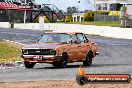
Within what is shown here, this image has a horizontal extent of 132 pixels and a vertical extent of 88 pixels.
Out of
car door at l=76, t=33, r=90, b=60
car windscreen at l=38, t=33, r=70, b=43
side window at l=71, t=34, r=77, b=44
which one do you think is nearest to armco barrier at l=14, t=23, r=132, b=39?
car door at l=76, t=33, r=90, b=60

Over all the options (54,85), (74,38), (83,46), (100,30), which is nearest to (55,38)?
(74,38)

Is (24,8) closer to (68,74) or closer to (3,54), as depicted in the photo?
(3,54)

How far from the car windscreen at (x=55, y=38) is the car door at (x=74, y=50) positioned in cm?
31

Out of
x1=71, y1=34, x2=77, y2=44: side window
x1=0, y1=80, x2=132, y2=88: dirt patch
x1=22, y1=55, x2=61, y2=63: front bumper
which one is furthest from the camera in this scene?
x1=71, y1=34, x2=77, y2=44: side window

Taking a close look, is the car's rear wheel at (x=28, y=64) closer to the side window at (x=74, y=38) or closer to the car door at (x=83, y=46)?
the side window at (x=74, y=38)

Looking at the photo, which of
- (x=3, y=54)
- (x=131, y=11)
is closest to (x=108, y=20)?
(x=131, y=11)

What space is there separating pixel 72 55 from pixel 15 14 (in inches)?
4326

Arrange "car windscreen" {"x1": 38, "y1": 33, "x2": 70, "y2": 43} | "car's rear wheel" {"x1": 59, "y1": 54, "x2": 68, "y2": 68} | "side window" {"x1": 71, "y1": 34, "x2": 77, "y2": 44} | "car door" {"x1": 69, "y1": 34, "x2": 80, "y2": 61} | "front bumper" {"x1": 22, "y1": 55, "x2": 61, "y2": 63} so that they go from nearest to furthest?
1. "front bumper" {"x1": 22, "y1": 55, "x2": 61, "y2": 63}
2. "car's rear wheel" {"x1": 59, "y1": 54, "x2": 68, "y2": 68}
3. "car windscreen" {"x1": 38, "y1": 33, "x2": 70, "y2": 43}
4. "car door" {"x1": 69, "y1": 34, "x2": 80, "y2": 61}
5. "side window" {"x1": 71, "y1": 34, "x2": 77, "y2": 44}

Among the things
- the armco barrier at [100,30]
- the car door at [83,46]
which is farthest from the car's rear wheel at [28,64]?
the armco barrier at [100,30]

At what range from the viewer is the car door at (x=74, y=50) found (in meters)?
20.6

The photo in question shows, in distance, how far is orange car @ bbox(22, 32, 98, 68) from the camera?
1944 cm

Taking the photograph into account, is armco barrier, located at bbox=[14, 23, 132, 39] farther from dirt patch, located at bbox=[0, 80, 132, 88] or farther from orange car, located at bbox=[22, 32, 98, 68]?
dirt patch, located at bbox=[0, 80, 132, 88]

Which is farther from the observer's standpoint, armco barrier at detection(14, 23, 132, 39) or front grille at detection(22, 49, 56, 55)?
armco barrier at detection(14, 23, 132, 39)

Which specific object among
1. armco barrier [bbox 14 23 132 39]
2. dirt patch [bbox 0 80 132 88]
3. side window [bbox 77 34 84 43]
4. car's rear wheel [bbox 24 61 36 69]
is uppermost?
side window [bbox 77 34 84 43]
